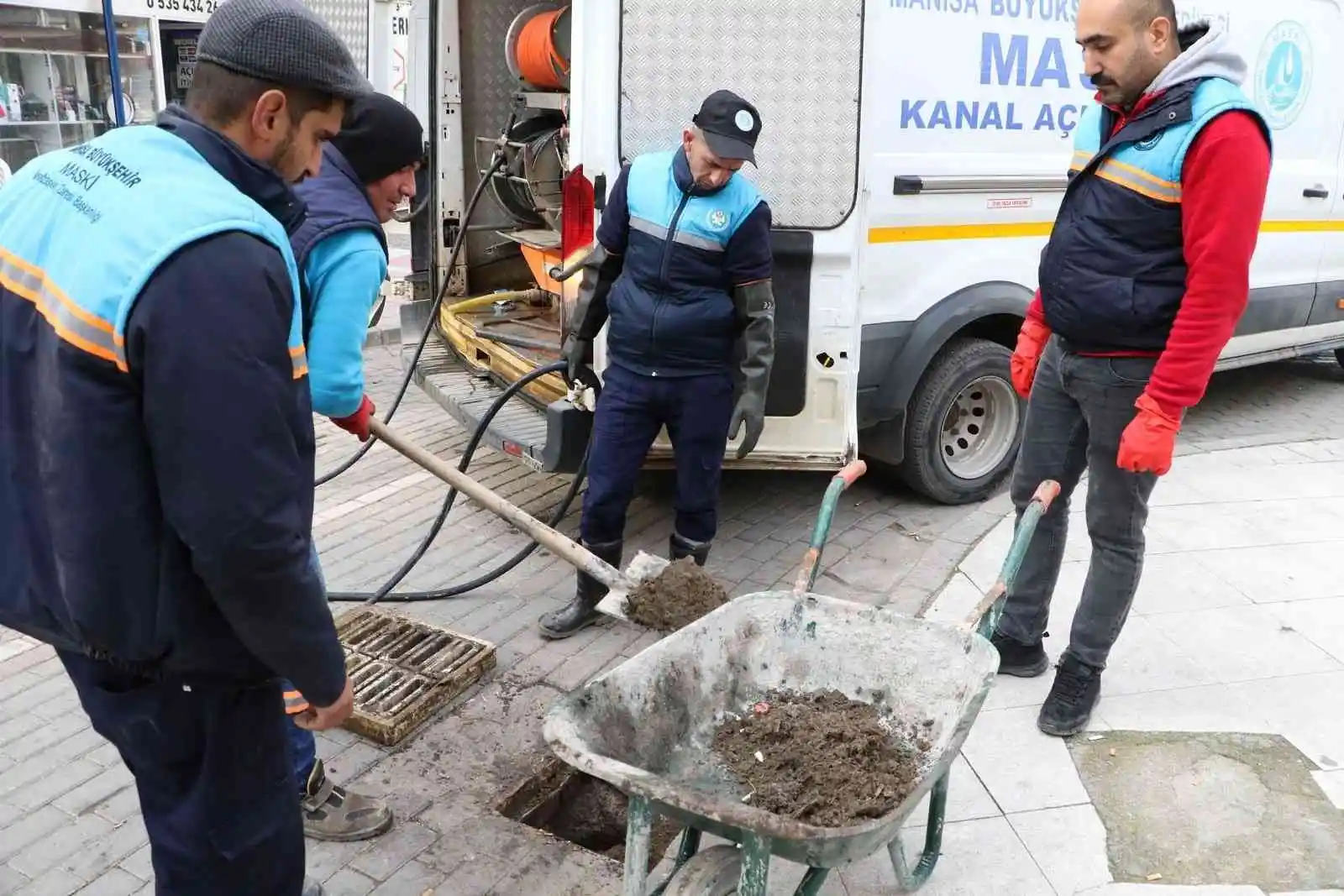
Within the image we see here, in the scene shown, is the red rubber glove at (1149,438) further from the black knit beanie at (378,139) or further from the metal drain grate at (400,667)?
the metal drain grate at (400,667)

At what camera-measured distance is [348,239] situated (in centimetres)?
239

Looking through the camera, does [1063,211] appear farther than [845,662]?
Yes

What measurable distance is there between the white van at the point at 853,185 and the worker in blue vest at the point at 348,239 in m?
1.46

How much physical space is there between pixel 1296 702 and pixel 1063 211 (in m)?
1.82

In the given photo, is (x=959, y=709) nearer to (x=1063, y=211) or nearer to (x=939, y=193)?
(x=1063, y=211)

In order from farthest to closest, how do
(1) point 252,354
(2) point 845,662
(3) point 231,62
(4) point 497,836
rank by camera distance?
(4) point 497,836 → (2) point 845,662 → (3) point 231,62 → (1) point 252,354

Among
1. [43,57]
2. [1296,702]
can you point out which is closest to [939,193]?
[1296,702]

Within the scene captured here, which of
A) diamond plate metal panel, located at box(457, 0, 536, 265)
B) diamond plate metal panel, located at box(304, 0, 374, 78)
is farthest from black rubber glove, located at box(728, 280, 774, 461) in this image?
diamond plate metal panel, located at box(304, 0, 374, 78)

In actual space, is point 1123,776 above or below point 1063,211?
below

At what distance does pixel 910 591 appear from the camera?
4.24 meters

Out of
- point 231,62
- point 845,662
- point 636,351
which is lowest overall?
point 845,662

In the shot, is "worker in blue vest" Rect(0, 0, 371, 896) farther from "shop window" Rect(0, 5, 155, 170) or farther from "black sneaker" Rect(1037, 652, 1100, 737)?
"shop window" Rect(0, 5, 155, 170)

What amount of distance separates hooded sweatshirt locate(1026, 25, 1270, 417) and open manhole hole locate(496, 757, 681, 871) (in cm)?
186

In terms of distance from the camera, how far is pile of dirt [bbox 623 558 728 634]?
3012mm
